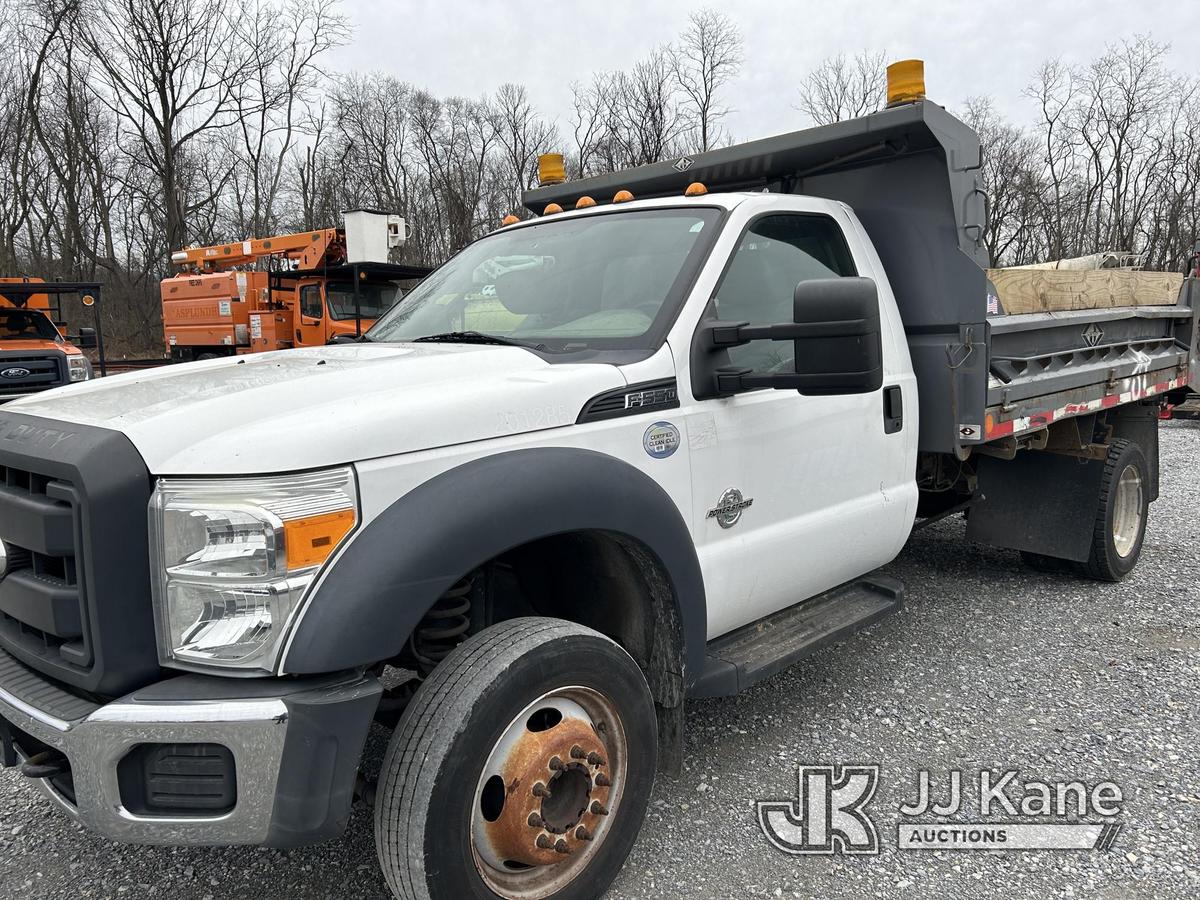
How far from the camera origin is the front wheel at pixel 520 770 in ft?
6.63

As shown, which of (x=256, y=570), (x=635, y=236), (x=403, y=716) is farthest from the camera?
(x=635, y=236)

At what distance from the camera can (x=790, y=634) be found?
3260 mm

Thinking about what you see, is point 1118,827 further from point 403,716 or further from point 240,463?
point 240,463

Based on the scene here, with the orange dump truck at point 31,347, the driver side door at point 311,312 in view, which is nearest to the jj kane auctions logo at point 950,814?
the orange dump truck at point 31,347

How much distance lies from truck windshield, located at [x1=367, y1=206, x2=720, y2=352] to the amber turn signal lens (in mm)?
1131

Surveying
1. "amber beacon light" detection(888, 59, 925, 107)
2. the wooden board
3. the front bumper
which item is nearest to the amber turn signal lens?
the front bumper

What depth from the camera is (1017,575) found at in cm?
569

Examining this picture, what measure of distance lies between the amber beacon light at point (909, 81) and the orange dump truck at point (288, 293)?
36.8ft

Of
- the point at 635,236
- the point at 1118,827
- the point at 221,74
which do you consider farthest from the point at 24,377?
the point at 221,74

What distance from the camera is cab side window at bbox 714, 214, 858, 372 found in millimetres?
3066

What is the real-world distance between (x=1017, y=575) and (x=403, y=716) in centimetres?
480

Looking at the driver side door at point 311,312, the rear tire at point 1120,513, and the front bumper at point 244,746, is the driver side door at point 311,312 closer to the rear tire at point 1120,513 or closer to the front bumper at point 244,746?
the rear tire at point 1120,513

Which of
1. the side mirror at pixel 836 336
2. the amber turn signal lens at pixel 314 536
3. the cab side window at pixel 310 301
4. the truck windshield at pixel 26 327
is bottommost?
the amber turn signal lens at pixel 314 536

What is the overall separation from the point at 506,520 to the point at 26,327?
48.7ft
